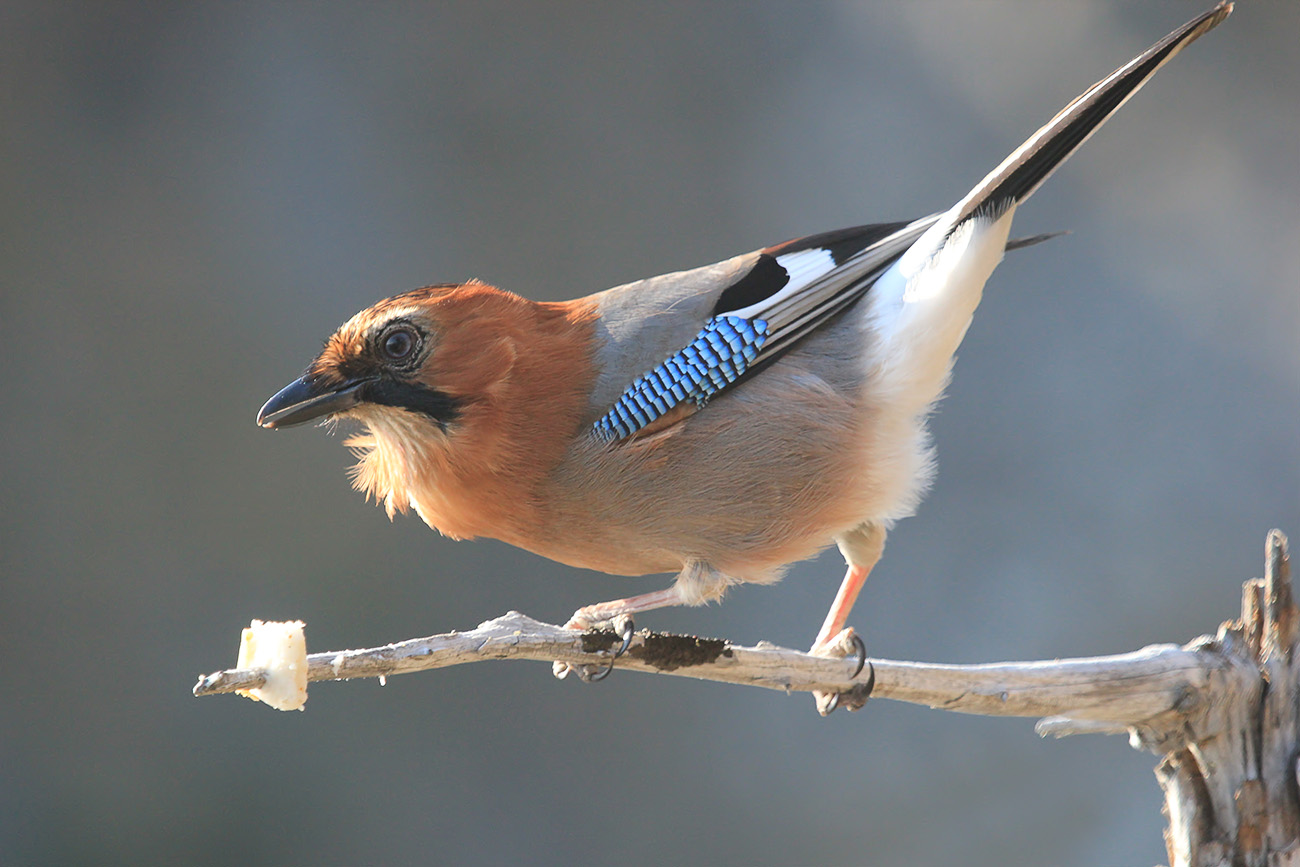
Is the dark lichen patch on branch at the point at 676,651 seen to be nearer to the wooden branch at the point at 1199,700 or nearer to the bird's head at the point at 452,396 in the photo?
the wooden branch at the point at 1199,700

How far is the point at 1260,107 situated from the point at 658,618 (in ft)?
9.45

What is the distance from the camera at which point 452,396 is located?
203 cm

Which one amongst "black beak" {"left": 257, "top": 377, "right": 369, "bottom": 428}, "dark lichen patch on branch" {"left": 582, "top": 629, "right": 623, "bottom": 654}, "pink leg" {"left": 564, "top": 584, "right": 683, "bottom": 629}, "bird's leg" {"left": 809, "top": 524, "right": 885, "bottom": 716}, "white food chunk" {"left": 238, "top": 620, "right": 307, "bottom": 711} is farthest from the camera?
"bird's leg" {"left": 809, "top": 524, "right": 885, "bottom": 716}

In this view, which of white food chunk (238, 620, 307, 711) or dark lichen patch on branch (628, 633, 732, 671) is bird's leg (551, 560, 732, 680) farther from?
white food chunk (238, 620, 307, 711)

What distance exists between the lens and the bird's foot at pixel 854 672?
6.47 ft

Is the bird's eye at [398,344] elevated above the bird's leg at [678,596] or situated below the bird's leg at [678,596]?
above

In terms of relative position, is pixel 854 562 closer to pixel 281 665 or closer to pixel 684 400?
→ pixel 684 400

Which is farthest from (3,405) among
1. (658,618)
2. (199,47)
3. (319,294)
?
(658,618)

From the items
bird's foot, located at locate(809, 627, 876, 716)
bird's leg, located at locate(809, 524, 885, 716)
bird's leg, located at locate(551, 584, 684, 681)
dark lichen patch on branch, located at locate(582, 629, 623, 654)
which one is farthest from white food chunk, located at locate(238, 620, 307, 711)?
bird's leg, located at locate(809, 524, 885, 716)

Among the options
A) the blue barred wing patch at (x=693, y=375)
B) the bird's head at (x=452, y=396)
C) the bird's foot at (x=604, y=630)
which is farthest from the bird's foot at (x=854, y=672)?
Result: the bird's head at (x=452, y=396)

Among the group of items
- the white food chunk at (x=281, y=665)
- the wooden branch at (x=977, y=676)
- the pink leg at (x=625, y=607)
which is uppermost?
the pink leg at (x=625, y=607)

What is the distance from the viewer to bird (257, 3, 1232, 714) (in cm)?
202

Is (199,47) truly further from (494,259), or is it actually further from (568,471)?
(568,471)

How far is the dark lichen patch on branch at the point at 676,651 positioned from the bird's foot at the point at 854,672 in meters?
0.29
